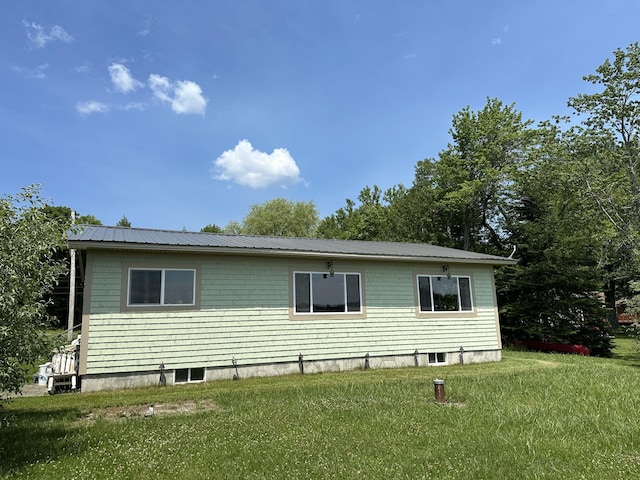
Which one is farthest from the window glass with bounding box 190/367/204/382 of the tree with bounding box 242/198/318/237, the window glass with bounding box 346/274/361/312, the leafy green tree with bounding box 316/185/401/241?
the tree with bounding box 242/198/318/237

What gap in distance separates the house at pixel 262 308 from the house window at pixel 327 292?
0.09ft

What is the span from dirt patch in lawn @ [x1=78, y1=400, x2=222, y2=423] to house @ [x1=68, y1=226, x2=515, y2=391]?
6.71 ft

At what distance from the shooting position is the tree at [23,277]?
Answer: 13.3 ft

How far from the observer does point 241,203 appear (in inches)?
1661

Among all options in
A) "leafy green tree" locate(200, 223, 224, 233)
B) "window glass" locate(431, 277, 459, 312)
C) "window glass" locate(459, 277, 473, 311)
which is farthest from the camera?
"leafy green tree" locate(200, 223, 224, 233)

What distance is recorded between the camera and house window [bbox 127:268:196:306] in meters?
8.46

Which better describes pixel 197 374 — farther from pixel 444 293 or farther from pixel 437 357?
pixel 444 293

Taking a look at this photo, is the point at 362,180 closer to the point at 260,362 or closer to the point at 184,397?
the point at 260,362

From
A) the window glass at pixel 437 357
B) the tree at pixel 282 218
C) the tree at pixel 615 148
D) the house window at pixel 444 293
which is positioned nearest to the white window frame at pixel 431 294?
the house window at pixel 444 293

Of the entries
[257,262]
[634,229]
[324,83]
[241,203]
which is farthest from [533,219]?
[241,203]

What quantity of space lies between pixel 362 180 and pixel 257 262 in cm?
2875

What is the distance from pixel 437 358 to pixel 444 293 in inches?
73.2

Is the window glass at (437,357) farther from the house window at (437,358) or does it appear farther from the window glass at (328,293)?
the window glass at (328,293)

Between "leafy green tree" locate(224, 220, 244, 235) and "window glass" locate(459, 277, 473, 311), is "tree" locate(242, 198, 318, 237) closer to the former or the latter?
"leafy green tree" locate(224, 220, 244, 235)
